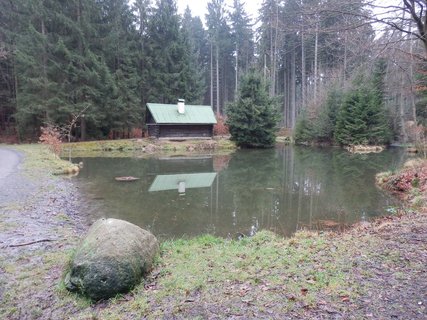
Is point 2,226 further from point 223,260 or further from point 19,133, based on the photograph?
point 19,133

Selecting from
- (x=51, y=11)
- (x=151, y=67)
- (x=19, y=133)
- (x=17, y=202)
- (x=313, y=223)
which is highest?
(x=51, y=11)

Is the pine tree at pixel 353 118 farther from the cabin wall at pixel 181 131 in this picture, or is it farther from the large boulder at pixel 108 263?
the large boulder at pixel 108 263

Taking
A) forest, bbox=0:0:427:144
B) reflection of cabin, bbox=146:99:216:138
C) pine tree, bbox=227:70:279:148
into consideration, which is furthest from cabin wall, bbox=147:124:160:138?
pine tree, bbox=227:70:279:148

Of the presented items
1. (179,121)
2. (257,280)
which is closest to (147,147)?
(179,121)

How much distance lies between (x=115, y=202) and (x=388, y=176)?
10.5 metres

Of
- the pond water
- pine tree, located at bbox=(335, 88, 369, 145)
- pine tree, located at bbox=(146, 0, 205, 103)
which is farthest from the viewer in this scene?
pine tree, located at bbox=(146, 0, 205, 103)

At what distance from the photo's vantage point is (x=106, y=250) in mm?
3656

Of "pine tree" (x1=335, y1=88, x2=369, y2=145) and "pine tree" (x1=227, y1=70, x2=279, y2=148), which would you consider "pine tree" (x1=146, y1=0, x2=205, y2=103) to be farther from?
"pine tree" (x1=335, y1=88, x2=369, y2=145)

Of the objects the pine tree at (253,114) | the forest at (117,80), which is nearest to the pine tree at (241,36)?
the forest at (117,80)

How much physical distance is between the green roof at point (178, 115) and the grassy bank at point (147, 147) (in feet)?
6.62

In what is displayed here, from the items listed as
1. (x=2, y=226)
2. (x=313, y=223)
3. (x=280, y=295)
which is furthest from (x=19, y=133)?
(x=280, y=295)

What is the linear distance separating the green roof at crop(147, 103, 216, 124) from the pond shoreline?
2346cm

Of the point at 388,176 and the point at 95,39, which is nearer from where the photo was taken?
the point at 388,176

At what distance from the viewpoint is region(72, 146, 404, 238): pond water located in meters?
7.37
